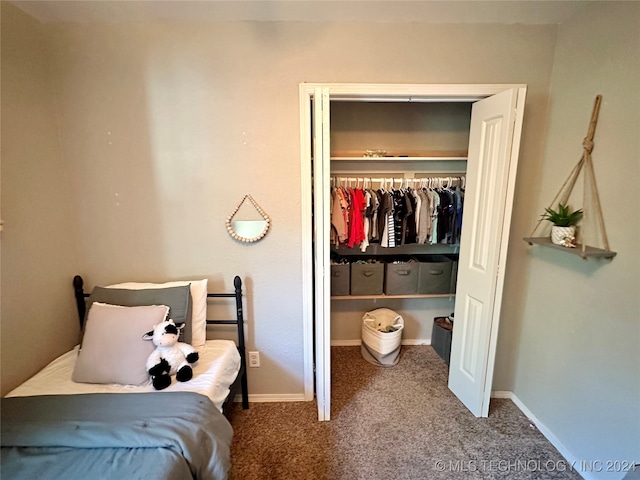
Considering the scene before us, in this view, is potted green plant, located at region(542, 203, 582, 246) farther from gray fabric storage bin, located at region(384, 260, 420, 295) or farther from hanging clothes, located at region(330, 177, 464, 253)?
gray fabric storage bin, located at region(384, 260, 420, 295)

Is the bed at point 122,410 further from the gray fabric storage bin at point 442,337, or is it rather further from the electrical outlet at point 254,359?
the gray fabric storage bin at point 442,337

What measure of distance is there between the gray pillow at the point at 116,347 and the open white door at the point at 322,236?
0.91m

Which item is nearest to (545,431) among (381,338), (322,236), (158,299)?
(381,338)

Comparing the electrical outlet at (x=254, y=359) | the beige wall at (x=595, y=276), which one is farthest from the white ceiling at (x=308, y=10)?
the electrical outlet at (x=254, y=359)

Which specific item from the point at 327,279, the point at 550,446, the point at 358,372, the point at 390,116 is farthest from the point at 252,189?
the point at 550,446

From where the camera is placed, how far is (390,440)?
6.21 feet

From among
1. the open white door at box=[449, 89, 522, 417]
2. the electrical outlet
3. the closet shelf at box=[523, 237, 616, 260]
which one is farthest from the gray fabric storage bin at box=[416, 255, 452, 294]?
the electrical outlet

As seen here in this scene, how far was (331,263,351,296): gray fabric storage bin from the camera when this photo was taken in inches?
106

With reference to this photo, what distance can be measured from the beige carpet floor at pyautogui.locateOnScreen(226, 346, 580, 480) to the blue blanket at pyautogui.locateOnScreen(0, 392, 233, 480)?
0.59 meters

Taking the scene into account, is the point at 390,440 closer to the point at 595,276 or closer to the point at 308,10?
the point at 595,276

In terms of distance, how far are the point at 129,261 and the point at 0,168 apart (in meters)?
0.77

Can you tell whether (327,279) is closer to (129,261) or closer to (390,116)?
(129,261)

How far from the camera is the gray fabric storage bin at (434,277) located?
271cm

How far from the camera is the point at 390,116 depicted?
2689 mm
